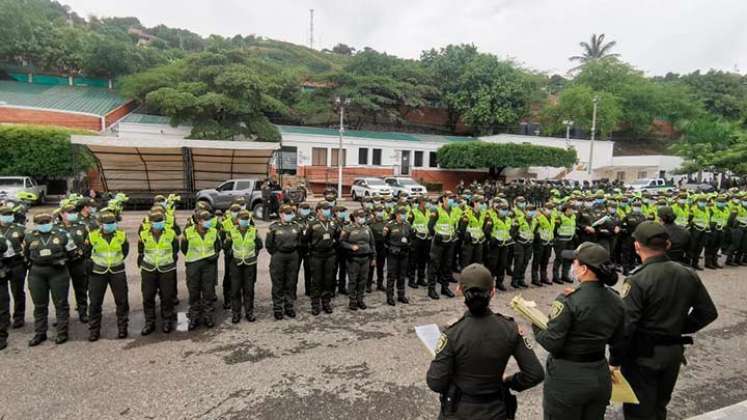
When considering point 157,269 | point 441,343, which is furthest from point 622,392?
point 157,269

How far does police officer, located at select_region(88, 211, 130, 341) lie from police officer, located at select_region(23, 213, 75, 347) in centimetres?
32

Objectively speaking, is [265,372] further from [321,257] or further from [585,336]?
[585,336]

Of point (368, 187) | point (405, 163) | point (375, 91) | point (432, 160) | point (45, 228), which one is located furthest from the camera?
point (375, 91)

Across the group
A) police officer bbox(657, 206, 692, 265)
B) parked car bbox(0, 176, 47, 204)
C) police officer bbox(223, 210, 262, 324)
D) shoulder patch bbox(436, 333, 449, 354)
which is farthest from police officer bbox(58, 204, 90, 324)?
parked car bbox(0, 176, 47, 204)

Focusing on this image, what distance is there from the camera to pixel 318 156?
106ft

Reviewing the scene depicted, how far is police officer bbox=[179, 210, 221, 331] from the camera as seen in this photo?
6.31m

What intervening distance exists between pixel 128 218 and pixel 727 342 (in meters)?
18.6

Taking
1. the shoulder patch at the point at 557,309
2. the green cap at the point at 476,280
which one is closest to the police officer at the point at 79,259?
the green cap at the point at 476,280

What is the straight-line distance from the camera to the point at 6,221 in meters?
6.15

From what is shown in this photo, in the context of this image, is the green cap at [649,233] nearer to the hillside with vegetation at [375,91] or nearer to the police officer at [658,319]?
the police officer at [658,319]

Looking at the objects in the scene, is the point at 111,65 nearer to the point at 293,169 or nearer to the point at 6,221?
the point at 293,169

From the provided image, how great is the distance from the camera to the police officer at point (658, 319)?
3281 millimetres

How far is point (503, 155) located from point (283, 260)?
94.9 ft

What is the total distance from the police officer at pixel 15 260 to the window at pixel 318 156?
25.9 meters
